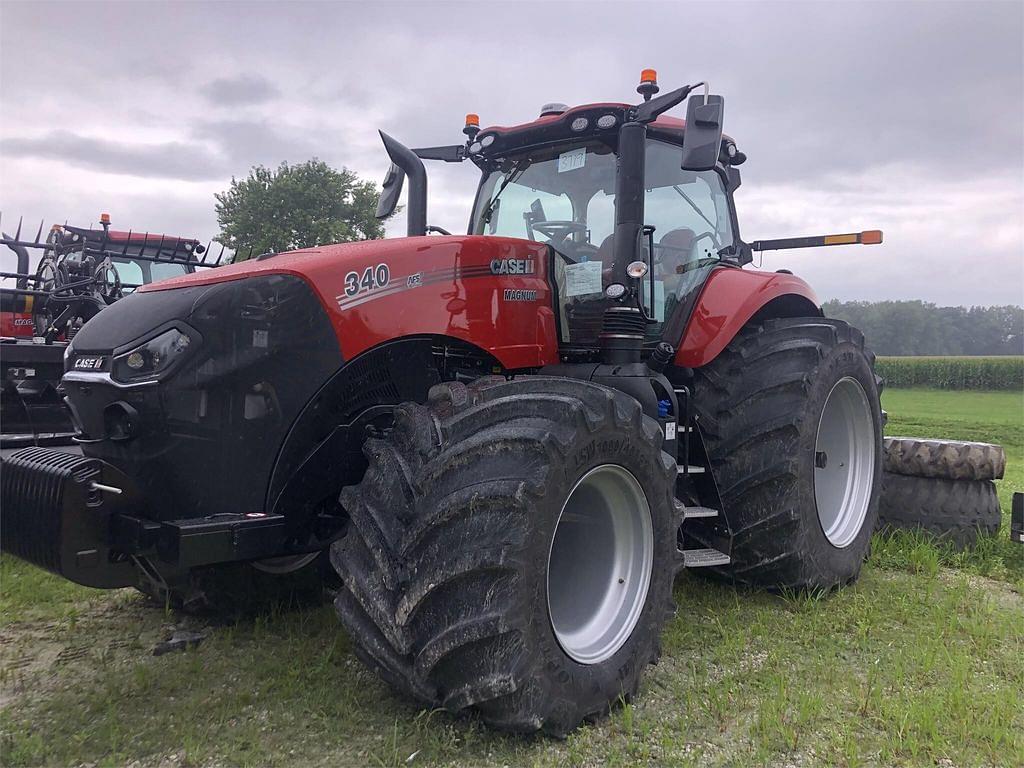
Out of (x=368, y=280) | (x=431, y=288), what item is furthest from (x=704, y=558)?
(x=368, y=280)

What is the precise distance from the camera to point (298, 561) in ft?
12.2

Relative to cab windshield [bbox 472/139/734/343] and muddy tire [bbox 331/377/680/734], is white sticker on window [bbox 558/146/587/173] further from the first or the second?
muddy tire [bbox 331/377/680/734]

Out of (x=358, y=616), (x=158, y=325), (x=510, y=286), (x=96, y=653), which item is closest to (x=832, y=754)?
(x=358, y=616)

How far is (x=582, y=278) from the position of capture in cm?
376

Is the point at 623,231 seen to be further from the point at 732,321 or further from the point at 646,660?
the point at 646,660

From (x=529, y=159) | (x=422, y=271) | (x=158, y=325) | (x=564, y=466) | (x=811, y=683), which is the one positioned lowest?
(x=811, y=683)

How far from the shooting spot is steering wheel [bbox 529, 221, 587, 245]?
14.0 feet

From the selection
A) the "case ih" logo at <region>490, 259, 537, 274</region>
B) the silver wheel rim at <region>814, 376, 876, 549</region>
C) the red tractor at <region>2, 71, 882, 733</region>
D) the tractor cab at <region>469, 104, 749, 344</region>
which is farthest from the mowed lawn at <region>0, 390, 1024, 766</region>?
the "case ih" logo at <region>490, 259, 537, 274</region>

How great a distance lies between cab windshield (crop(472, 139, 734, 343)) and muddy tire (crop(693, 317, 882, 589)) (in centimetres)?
50

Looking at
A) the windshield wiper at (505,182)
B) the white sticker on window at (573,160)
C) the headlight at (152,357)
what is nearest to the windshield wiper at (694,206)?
the white sticker on window at (573,160)

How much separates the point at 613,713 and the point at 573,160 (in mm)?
2745

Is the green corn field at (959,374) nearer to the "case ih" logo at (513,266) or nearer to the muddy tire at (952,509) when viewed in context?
the muddy tire at (952,509)

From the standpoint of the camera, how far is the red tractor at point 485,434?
2570 millimetres

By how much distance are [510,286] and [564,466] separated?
1.11m
